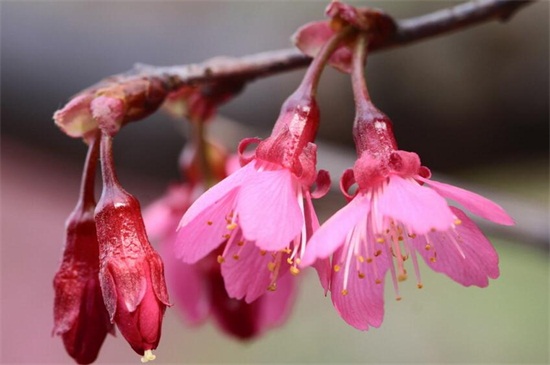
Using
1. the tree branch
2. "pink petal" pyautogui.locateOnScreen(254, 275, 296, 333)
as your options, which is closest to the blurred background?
"pink petal" pyautogui.locateOnScreen(254, 275, 296, 333)

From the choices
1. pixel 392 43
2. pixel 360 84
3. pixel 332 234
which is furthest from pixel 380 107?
pixel 332 234

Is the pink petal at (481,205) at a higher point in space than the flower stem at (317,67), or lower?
lower

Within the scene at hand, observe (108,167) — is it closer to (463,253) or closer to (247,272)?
(247,272)

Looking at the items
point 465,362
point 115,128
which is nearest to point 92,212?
point 115,128

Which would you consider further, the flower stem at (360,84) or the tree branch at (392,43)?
the tree branch at (392,43)

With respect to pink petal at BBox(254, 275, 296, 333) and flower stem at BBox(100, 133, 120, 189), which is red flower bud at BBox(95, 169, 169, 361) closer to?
flower stem at BBox(100, 133, 120, 189)

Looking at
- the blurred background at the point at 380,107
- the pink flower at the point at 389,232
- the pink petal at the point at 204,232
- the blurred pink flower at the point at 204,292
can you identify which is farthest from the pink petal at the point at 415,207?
the blurred background at the point at 380,107

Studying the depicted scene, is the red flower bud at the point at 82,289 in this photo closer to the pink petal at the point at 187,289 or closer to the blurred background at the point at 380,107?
the pink petal at the point at 187,289

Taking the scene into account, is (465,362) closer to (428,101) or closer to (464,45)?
(428,101)
